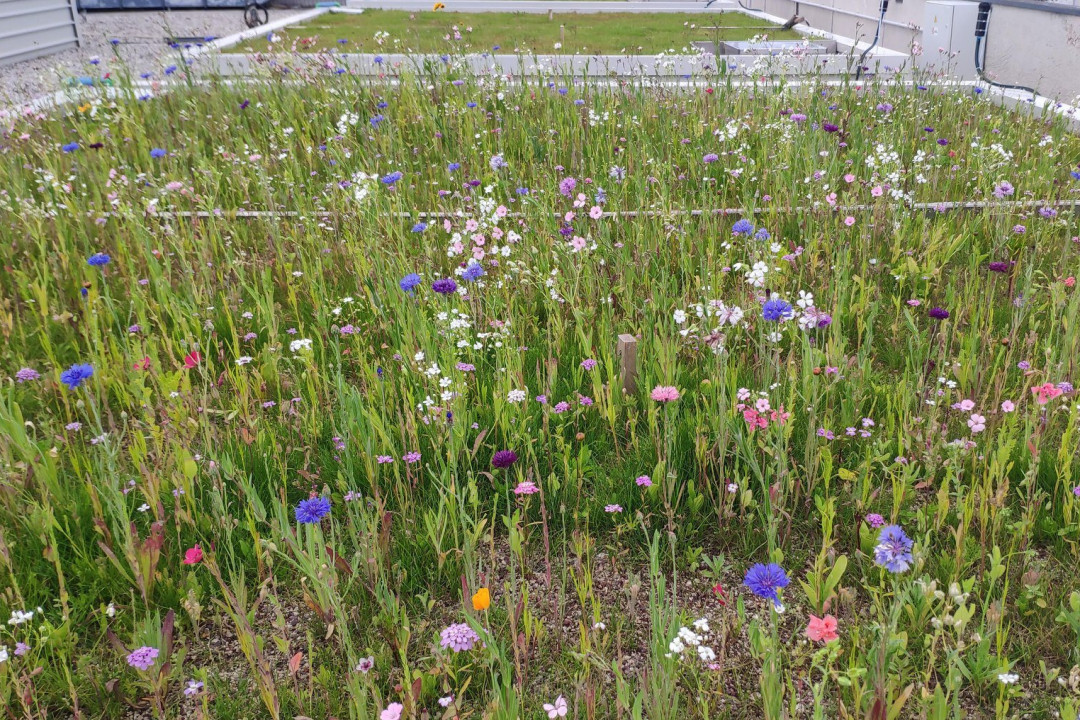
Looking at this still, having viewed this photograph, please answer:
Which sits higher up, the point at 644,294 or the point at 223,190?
the point at 223,190

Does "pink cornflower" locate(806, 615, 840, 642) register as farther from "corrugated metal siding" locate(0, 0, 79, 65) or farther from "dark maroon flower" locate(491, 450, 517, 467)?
"corrugated metal siding" locate(0, 0, 79, 65)

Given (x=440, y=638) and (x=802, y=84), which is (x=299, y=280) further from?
(x=802, y=84)

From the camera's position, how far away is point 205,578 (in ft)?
7.11

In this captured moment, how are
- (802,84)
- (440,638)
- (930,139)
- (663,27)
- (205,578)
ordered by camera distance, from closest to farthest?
(440,638) → (205,578) → (930,139) → (802,84) → (663,27)

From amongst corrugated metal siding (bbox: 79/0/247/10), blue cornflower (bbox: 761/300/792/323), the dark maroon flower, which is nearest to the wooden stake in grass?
blue cornflower (bbox: 761/300/792/323)

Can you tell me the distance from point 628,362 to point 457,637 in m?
1.26

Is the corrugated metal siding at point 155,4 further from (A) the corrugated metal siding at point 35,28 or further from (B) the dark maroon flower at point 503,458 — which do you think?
(B) the dark maroon flower at point 503,458

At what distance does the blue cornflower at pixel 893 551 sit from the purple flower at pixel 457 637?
898mm

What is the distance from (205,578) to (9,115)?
6094 mm

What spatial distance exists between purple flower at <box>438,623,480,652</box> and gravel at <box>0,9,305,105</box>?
6.81m

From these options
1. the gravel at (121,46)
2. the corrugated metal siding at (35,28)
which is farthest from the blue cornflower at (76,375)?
the corrugated metal siding at (35,28)

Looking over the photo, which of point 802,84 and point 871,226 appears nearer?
point 871,226

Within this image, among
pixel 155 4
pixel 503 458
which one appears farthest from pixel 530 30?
pixel 503 458

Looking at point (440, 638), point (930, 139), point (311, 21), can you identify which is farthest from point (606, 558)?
point (311, 21)
